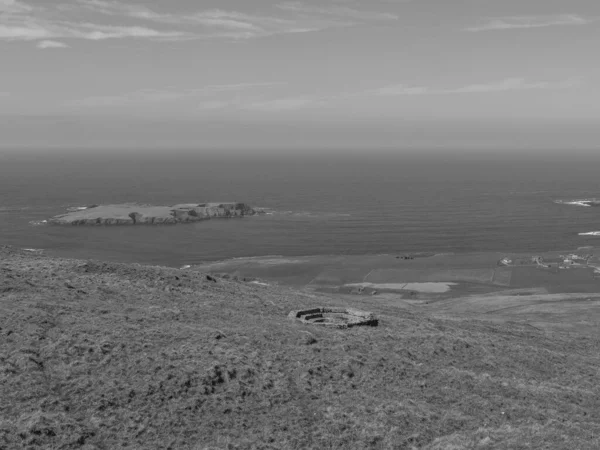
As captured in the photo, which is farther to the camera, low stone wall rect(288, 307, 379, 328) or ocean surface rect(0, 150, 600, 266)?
ocean surface rect(0, 150, 600, 266)

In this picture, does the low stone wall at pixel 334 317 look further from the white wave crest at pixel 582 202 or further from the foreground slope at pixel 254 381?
the white wave crest at pixel 582 202

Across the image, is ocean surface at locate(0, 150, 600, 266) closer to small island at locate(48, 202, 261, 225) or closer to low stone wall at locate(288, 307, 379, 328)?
small island at locate(48, 202, 261, 225)

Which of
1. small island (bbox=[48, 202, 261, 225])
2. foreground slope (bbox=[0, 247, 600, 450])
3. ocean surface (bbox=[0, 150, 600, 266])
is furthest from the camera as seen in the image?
small island (bbox=[48, 202, 261, 225])

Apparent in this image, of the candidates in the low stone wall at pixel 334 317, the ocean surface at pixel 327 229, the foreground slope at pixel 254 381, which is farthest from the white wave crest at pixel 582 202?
the low stone wall at pixel 334 317

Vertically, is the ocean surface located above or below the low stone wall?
below

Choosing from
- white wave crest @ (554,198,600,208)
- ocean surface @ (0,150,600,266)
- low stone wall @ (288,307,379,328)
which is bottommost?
ocean surface @ (0,150,600,266)

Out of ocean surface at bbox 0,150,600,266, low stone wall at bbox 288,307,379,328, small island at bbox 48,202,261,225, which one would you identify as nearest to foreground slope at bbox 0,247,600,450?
low stone wall at bbox 288,307,379,328

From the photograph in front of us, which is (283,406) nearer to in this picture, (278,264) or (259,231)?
(278,264)

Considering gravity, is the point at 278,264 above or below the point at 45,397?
below

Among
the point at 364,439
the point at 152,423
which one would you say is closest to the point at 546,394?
the point at 364,439
